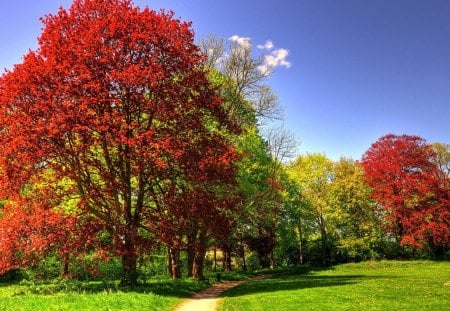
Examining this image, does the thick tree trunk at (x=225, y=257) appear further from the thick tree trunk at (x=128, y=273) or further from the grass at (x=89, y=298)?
the grass at (x=89, y=298)

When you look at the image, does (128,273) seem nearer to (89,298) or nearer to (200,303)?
(200,303)

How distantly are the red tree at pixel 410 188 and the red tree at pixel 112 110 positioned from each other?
121ft

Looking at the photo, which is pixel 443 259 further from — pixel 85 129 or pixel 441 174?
pixel 85 129

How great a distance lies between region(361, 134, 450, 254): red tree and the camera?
5072 cm

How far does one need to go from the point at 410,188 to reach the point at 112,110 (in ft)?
143

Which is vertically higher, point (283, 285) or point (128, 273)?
point (128, 273)

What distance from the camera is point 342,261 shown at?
61.3m

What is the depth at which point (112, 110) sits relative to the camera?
854 inches

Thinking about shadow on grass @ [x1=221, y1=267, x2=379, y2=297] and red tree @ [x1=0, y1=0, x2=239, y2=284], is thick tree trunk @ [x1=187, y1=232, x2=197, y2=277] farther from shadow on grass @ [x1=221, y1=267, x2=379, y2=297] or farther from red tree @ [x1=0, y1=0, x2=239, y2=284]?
shadow on grass @ [x1=221, y1=267, x2=379, y2=297]

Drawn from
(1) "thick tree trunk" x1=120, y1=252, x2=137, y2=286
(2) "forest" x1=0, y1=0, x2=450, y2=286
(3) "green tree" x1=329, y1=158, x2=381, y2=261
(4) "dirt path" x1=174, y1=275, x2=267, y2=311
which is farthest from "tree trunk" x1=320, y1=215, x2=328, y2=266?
(1) "thick tree trunk" x1=120, y1=252, x2=137, y2=286

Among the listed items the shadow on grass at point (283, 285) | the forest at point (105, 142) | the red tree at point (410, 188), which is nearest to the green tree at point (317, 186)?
the red tree at point (410, 188)

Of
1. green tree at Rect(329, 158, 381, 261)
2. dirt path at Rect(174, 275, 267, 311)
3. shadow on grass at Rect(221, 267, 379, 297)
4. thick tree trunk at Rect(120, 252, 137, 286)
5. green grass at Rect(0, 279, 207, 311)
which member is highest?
green tree at Rect(329, 158, 381, 261)

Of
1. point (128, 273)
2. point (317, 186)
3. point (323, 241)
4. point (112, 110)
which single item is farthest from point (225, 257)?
point (112, 110)

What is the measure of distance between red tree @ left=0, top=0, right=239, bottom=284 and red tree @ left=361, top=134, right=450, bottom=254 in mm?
36952
